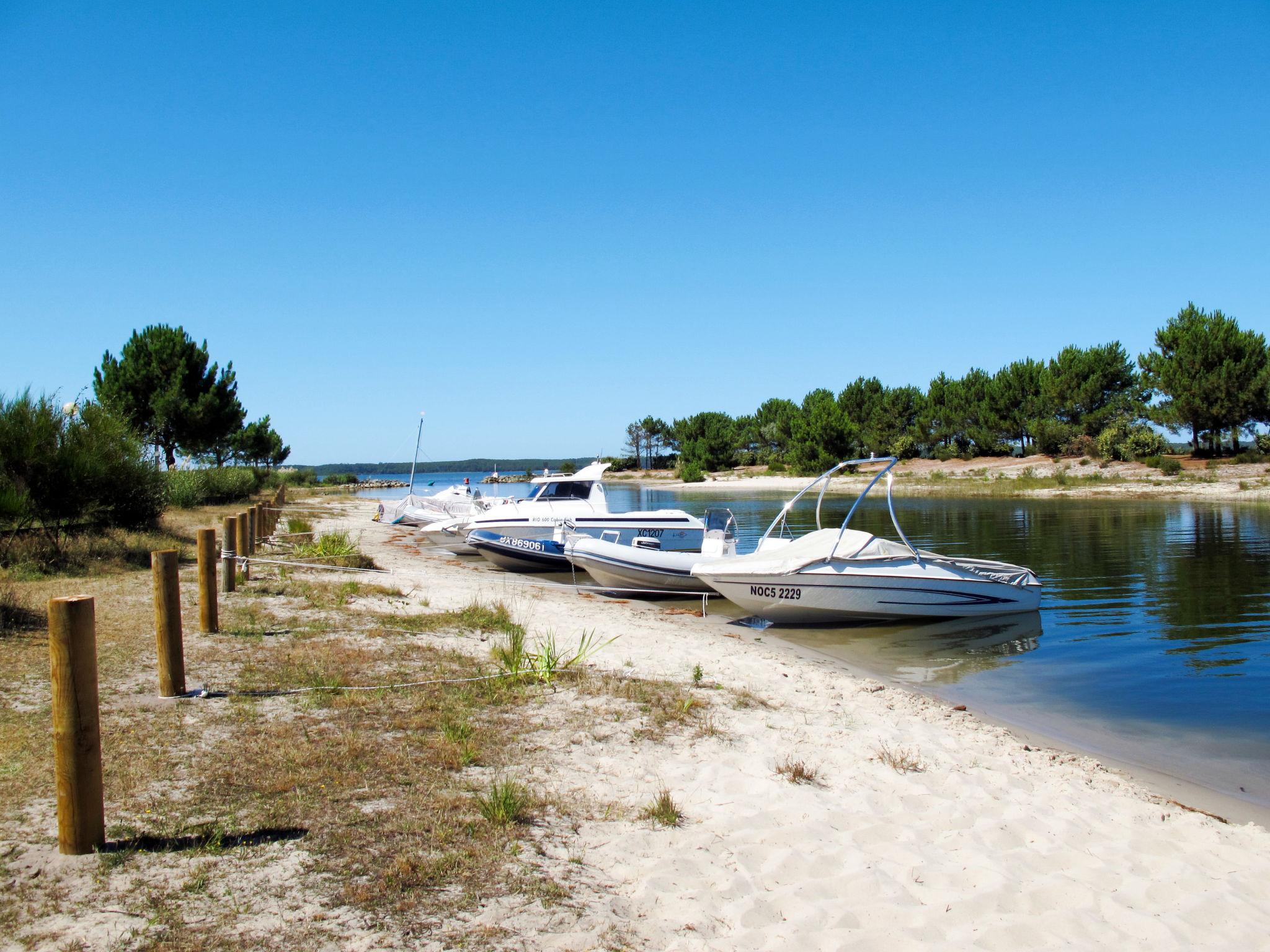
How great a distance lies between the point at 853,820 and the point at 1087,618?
1147cm

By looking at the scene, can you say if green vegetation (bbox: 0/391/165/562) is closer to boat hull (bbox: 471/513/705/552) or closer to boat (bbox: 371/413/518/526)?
boat hull (bbox: 471/513/705/552)

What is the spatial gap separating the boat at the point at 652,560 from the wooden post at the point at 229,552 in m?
7.33

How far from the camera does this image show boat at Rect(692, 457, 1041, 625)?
1360cm

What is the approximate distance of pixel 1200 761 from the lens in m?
7.50

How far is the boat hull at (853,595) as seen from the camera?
1360 cm

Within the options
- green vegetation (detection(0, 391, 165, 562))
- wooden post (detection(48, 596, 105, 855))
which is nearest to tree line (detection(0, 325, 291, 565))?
green vegetation (detection(0, 391, 165, 562))

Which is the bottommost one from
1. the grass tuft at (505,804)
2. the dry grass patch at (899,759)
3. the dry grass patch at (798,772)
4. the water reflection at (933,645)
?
the water reflection at (933,645)

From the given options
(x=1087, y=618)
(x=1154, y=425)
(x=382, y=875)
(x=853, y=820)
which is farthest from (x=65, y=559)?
(x=1154, y=425)

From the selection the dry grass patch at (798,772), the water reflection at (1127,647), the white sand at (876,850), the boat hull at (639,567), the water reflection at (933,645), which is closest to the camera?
the white sand at (876,850)

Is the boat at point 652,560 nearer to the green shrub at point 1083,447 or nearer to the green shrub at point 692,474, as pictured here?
the green shrub at point 1083,447

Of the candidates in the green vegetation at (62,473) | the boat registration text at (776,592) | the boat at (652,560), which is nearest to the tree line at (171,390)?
the green vegetation at (62,473)

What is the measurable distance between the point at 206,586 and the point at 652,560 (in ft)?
31.3

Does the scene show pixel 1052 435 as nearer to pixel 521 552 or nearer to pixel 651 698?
pixel 521 552

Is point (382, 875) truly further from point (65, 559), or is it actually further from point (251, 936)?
point (65, 559)
